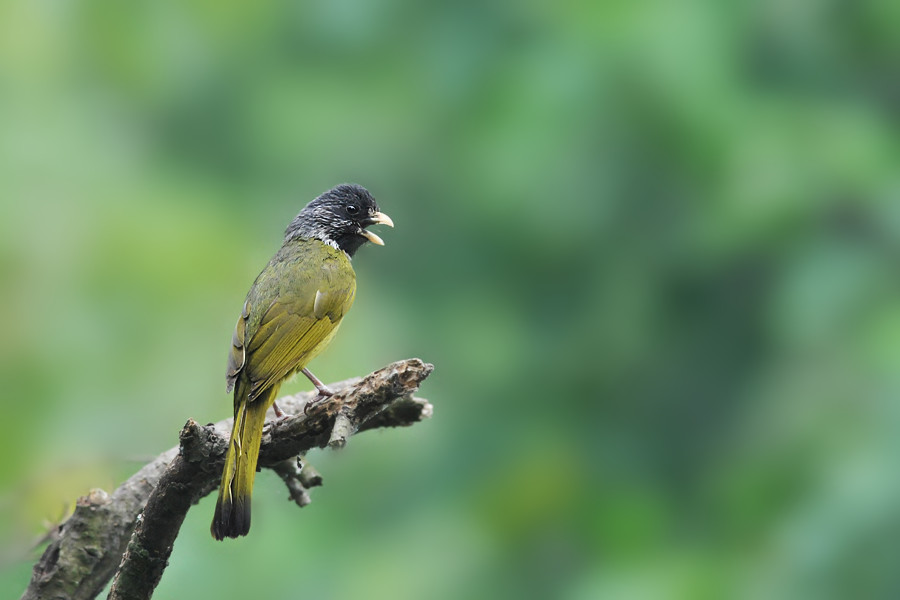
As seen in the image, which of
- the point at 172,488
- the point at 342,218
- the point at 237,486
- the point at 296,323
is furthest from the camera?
the point at 342,218

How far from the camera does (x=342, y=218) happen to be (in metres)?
3.99

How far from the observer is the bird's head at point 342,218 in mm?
3953

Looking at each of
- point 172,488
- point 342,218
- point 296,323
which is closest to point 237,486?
point 172,488

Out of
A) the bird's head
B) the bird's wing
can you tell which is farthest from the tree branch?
the bird's head

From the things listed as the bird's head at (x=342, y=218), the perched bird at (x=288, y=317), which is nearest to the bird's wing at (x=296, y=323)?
the perched bird at (x=288, y=317)

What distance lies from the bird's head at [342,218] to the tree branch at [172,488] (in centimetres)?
68

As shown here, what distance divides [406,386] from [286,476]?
87cm

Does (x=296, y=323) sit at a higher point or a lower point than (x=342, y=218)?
lower

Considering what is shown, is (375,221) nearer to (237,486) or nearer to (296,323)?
(296,323)

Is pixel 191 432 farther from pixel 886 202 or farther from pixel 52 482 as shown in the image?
pixel 886 202

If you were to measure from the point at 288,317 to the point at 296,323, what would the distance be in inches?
1.2

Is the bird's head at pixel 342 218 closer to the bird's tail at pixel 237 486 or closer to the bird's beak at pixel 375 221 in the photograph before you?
the bird's beak at pixel 375 221

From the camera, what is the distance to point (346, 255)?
390 centimetres

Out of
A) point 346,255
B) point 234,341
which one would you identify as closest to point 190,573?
point 234,341
